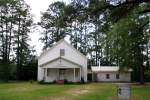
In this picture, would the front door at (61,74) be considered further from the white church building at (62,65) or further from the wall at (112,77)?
the wall at (112,77)

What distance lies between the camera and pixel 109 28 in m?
14.2

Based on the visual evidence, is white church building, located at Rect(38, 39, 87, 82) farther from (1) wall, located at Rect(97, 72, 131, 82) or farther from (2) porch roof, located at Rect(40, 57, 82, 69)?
(1) wall, located at Rect(97, 72, 131, 82)

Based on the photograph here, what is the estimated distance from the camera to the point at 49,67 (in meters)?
45.1

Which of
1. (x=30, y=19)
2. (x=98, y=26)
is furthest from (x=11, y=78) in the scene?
(x=98, y=26)

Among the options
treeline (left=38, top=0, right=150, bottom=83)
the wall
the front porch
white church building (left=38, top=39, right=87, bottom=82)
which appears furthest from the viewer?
the wall

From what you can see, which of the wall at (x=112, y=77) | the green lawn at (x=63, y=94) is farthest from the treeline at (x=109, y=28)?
the green lawn at (x=63, y=94)

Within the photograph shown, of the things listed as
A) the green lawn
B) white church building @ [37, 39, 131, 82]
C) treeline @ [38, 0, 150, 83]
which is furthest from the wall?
the green lawn

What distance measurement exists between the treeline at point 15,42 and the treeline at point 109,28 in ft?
19.0

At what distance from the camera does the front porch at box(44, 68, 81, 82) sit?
45969 mm

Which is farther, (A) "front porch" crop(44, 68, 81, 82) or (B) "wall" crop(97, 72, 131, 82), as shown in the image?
(B) "wall" crop(97, 72, 131, 82)

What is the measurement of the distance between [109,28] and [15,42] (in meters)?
43.5

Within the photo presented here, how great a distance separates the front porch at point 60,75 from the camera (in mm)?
45969

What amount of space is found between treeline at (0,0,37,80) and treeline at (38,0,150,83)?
5800 millimetres

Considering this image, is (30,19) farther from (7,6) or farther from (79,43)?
(79,43)
